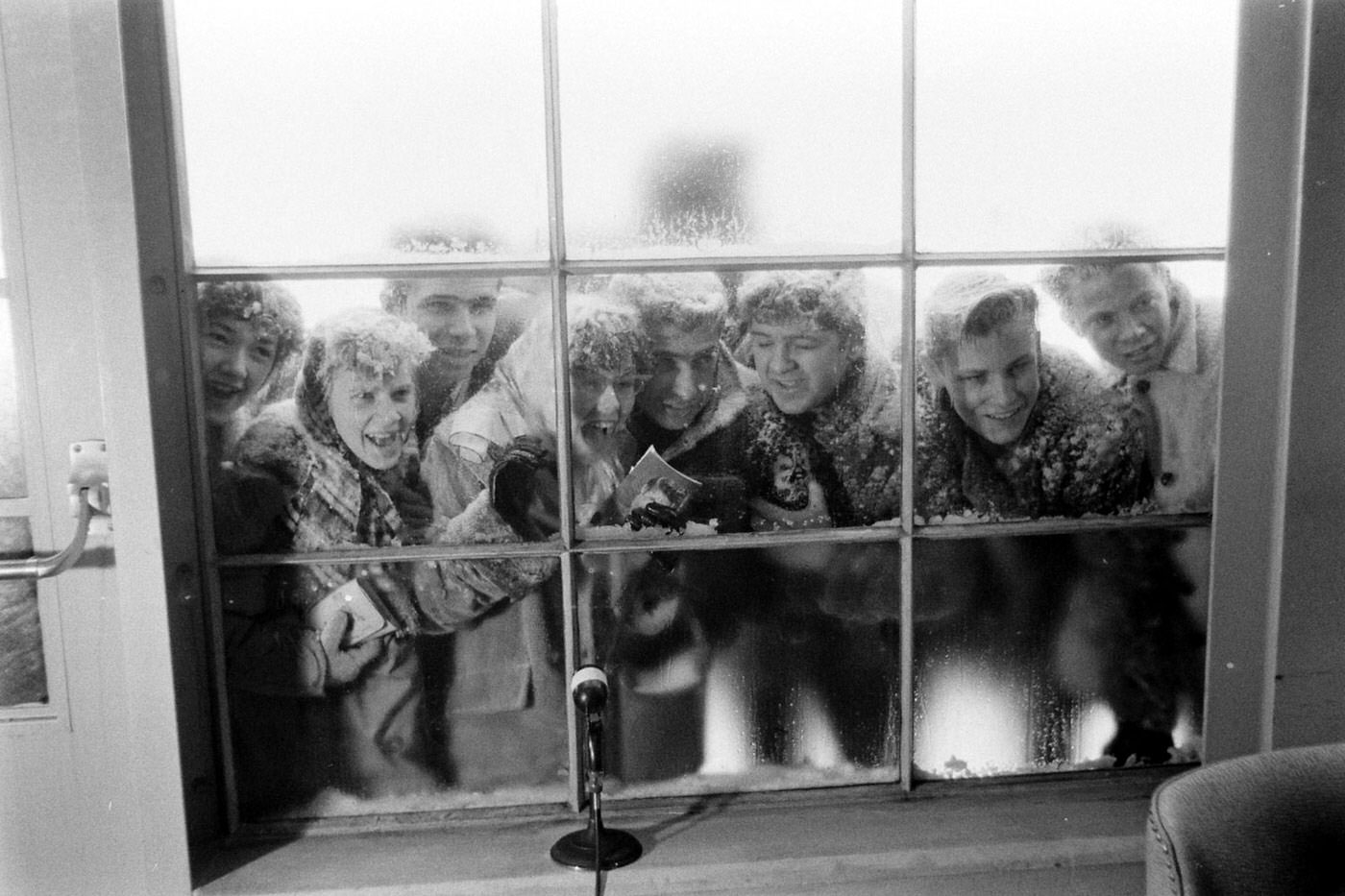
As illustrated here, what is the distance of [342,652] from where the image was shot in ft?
6.29

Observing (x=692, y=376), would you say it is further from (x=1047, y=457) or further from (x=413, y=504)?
(x=1047, y=457)

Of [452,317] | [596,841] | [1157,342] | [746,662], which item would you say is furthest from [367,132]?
[1157,342]

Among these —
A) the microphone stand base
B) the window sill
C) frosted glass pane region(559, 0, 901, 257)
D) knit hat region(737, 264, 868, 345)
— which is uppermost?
frosted glass pane region(559, 0, 901, 257)

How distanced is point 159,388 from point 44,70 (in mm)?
610

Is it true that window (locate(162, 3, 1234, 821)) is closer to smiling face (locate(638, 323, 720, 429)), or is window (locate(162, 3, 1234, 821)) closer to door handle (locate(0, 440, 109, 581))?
smiling face (locate(638, 323, 720, 429))

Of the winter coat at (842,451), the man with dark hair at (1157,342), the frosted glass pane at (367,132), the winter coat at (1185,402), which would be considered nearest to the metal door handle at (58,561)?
the frosted glass pane at (367,132)

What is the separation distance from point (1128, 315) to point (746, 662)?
3.44 ft

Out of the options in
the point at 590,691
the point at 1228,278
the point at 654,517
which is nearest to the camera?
the point at 590,691

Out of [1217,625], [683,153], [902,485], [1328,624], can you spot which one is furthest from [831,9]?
[1328,624]

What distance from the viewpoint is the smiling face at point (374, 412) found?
6.13 feet

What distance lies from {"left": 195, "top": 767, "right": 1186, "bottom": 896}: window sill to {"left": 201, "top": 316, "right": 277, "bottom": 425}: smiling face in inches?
34.2

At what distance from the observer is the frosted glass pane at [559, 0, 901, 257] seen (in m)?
1.87

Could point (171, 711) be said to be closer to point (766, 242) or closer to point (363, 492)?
point (363, 492)

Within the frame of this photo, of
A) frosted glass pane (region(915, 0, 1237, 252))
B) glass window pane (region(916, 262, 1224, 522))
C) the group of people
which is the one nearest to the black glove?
the group of people
